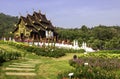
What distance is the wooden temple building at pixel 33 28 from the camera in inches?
1832

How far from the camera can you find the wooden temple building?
4653 centimetres

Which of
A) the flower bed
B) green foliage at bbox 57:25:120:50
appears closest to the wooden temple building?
green foliage at bbox 57:25:120:50

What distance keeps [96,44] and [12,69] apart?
170ft

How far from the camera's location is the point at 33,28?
4800 centimetres

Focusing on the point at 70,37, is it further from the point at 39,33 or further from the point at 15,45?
the point at 15,45

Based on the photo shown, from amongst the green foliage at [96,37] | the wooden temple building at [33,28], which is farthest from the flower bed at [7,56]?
the green foliage at [96,37]

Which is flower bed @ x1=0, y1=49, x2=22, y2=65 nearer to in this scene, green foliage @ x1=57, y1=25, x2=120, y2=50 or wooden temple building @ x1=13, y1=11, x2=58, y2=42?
wooden temple building @ x1=13, y1=11, x2=58, y2=42

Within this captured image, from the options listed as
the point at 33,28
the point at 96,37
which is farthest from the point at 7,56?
the point at 96,37

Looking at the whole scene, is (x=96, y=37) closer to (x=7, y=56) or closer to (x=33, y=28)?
(x=33, y=28)

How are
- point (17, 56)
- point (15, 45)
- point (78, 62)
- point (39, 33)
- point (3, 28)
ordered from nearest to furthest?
point (78, 62)
point (17, 56)
point (15, 45)
point (39, 33)
point (3, 28)

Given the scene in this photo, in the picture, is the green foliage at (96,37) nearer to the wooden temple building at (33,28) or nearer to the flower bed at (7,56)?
the wooden temple building at (33,28)

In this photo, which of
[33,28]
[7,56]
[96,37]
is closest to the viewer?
[7,56]

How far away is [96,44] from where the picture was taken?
6781 cm

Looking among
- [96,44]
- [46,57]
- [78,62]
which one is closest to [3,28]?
[96,44]
